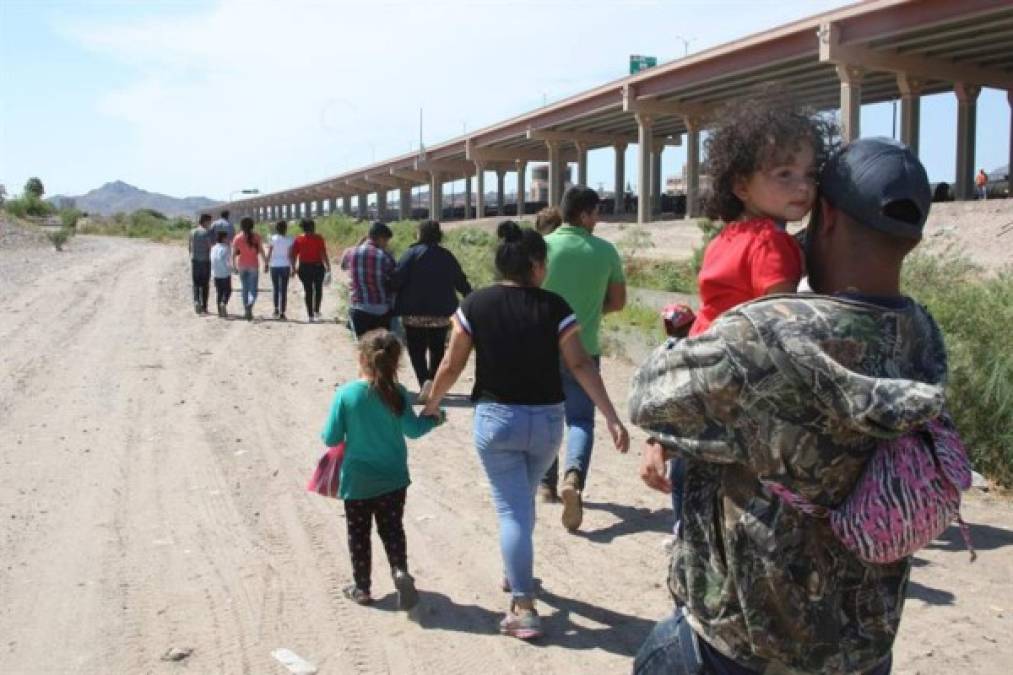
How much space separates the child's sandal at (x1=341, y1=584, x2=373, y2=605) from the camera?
16.4ft

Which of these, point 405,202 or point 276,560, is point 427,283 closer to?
point 276,560

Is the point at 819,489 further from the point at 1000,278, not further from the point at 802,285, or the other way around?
the point at 1000,278

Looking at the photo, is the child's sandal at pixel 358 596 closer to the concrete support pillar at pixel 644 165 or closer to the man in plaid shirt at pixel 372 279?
the man in plaid shirt at pixel 372 279

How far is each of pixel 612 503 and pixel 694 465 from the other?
4768 millimetres

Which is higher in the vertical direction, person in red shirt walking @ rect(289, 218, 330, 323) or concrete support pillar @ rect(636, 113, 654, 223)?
concrete support pillar @ rect(636, 113, 654, 223)

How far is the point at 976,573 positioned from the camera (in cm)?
550

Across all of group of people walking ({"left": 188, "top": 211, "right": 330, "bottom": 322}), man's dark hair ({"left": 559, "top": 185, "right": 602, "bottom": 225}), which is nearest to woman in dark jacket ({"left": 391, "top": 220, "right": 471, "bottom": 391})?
man's dark hair ({"left": 559, "top": 185, "right": 602, "bottom": 225})

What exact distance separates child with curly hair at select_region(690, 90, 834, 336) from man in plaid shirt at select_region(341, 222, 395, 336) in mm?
8138

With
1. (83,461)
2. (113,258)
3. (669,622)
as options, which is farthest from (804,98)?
(113,258)

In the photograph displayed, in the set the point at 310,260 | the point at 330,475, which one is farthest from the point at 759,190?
the point at 310,260

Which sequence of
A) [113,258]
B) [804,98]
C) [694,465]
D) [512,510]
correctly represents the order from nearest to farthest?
[694,465] → [804,98] → [512,510] → [113,258]

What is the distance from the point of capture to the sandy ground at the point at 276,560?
4.48 m

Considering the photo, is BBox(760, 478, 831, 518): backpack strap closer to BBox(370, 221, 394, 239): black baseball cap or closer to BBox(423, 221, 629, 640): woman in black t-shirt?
BBox(423, 221, 629, 640): woman in black t-shirt

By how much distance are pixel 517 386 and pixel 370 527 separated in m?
1.09
